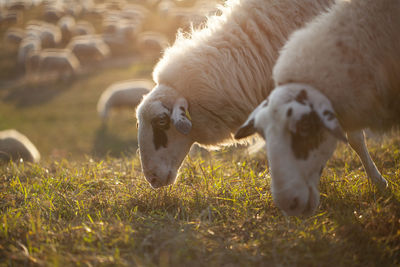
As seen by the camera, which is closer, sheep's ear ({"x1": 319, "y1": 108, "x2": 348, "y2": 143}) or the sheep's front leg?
sheep's ear ({"x1": 319, "y1": 108, "x2": 348, "y2": 143})

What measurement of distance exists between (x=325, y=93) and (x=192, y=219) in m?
1.09

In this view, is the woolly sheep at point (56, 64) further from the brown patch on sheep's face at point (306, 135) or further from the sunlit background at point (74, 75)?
the brown patch on sheep's face at point (306, 135)

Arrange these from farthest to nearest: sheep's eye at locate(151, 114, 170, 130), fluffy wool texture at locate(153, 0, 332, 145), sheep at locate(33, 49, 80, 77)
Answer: sheep at locate(33, 49, 80, 77) → fluffy wool texture at locate(153, 0, 332, 145) → sheep's eye at locate(151, 114, 170, 130)

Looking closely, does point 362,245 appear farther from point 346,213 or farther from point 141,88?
point 141,88

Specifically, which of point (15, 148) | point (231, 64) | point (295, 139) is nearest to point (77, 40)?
point (15, 148)

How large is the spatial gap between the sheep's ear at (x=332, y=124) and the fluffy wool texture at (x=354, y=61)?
0.23 m

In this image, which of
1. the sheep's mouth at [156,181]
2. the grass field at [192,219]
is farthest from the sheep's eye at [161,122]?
the grass field at [192,219]

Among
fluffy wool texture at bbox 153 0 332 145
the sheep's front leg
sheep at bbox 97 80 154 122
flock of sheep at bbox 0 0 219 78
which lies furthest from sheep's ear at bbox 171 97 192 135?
flock of sheep at bbox 0 0 219 78

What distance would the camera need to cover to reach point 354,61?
201 centimetres

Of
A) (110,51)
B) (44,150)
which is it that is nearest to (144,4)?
(110,51)

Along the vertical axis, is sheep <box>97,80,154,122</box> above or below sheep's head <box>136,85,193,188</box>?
below

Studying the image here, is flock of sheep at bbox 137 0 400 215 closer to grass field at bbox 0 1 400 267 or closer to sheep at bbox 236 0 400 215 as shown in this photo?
sheep at bbox 236 0 400 215

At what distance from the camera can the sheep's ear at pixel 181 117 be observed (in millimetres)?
2465

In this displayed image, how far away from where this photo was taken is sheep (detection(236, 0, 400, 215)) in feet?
5.98
